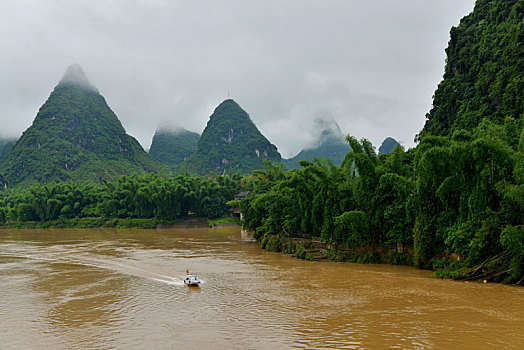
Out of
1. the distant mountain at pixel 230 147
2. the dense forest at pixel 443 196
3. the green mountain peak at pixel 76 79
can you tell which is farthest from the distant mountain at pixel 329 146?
the dense forest at pixel 443 196

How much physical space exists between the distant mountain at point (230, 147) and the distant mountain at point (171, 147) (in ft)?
86.8

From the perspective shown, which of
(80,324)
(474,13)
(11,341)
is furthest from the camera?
(474,13)

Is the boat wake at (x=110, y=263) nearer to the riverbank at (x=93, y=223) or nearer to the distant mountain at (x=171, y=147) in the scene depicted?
the riverbank at (x=93, y=223)

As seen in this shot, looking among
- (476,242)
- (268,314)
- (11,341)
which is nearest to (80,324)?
(11,341)

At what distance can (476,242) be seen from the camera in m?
12.1

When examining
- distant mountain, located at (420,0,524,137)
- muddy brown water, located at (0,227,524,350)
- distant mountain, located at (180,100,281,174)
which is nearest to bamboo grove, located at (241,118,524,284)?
muddy brown water, located at (0,227,524,350)

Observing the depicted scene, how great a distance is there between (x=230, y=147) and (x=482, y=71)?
87.3 m

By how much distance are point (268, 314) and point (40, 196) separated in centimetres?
4862

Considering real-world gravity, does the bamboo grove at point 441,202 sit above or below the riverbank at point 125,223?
above

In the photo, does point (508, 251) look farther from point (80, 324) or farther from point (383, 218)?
point (80, 324)

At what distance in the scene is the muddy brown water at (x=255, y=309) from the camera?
26.0ft

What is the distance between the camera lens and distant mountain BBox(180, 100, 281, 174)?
108312mm

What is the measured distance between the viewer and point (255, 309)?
10.4 metres

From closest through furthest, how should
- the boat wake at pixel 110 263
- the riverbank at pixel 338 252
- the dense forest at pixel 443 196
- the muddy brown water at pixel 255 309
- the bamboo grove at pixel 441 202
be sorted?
the muddy brown water at pixel 255 309, the bamboo grove at pixel 441 202, the dense forest at pixel 443 196, the boat wake at pixel 110 263, the riverbank at pixel 338 252
